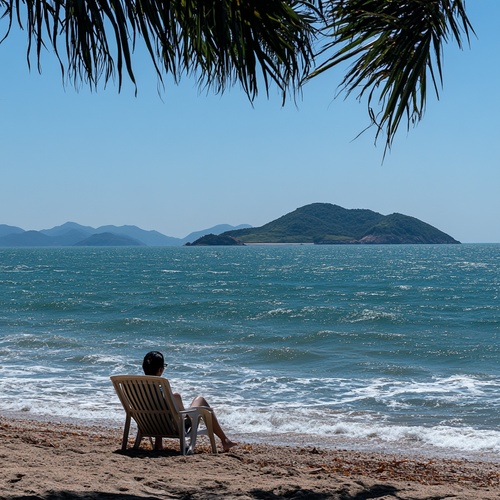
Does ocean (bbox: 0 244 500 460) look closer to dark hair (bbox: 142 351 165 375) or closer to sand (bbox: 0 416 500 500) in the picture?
sand (bbox: 0 416 500 500)

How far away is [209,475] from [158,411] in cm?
113

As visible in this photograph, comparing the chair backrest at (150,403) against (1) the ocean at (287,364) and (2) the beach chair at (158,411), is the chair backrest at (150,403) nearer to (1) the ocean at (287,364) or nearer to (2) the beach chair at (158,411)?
(2) the beach chair at (158,411)

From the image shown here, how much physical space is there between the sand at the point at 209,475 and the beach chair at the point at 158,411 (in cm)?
19

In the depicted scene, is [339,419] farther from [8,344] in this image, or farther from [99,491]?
[8,344]

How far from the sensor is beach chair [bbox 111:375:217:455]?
20.7ft

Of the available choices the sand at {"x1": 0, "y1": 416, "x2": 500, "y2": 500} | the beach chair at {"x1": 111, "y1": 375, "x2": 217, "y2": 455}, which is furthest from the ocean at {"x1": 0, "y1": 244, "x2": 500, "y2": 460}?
the beach chair at {"x1": 111, "y1": 375, "x2": 217, "y2": 455}

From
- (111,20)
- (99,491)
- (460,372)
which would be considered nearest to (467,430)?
(460,372)

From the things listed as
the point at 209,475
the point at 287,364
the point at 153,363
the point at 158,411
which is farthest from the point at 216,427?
the point at 287,364

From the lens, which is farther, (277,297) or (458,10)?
(277,297)

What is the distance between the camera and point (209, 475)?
216 inches

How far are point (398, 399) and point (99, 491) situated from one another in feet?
25.8

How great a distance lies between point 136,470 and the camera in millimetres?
5508

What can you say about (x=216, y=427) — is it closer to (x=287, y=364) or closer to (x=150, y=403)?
(x=150, y=403)

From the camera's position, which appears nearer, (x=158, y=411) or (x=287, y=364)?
(x=158, y=411)
